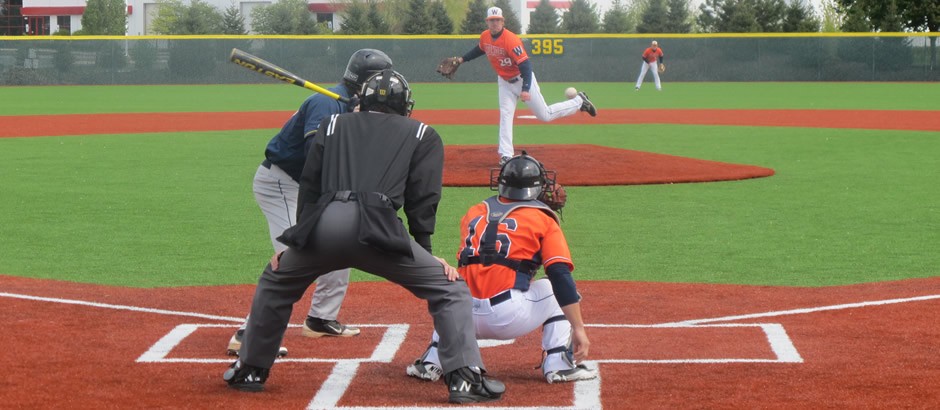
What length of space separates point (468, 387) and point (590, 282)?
10.9 ft

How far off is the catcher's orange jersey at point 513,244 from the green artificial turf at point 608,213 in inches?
126

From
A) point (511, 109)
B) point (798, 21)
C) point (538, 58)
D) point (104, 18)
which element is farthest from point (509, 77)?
point (104, 18)

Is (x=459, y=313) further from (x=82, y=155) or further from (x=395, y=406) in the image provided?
(x=82, y=155)

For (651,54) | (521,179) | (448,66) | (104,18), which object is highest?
(104,18)

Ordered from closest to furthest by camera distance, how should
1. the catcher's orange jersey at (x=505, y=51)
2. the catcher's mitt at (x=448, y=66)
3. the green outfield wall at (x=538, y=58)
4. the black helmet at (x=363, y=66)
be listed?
the black helmet at (x=363, y=66) < the catcher's orange jersey at (x=505, y=51) < the catcher's mitt at (x=448, y=66) < the green outfield wall at (x=538, y=58)

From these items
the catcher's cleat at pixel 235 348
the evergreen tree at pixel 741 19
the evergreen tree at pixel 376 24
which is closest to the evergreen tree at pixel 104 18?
the evergreen tree at pixel 376 24

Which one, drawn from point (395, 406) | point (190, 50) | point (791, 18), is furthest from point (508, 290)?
point (791, 18)

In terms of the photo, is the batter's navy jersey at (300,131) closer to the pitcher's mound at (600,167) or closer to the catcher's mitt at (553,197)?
the catcher's mitt at (553,197)

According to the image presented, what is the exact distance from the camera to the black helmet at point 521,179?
572cm

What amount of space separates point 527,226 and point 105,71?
1733 inches

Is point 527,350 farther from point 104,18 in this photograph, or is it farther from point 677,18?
point 104,18

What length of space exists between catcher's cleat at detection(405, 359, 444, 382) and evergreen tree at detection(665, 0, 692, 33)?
59.2m

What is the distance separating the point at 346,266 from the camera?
5.42m

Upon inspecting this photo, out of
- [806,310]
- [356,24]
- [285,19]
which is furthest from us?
[285,19]
